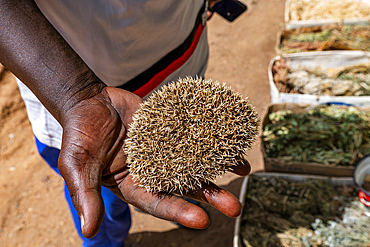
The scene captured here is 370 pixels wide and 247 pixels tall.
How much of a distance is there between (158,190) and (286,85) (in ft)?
13.8

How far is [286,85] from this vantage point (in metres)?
5.63

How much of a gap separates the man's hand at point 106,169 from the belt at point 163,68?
0.40 meters

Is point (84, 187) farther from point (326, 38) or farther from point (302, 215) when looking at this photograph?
point (326, 38)

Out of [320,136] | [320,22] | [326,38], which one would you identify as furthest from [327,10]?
[320,136]

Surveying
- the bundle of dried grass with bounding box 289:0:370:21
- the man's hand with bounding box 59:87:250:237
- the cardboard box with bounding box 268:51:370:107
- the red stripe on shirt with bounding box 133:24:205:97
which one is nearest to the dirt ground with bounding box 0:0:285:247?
the bundle of dried grass with bounding box 289:0:370:21

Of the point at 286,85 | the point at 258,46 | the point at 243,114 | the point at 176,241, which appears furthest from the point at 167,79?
the point at 258,46

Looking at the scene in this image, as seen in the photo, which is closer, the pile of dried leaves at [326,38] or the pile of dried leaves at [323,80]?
the pile of dried leaves at [323,80]

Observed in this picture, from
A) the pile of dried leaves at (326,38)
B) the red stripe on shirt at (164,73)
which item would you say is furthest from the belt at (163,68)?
the pile of dried leaves at (326,38)

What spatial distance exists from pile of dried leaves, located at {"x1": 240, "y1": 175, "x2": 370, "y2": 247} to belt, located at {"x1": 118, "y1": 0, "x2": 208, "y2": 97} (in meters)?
2.36

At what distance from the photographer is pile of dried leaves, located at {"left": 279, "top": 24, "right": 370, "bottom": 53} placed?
248 inches

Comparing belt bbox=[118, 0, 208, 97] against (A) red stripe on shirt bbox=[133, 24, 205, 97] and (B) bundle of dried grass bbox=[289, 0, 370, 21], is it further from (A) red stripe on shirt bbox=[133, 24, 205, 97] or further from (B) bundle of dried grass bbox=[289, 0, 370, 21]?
(B) bundle of dried grass bbox=[289, 0, 370, 21]

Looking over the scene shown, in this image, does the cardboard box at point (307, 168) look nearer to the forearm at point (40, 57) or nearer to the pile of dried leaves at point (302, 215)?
the pile of dried leaves at point (302, 215)

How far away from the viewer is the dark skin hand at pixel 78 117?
6.77 ft

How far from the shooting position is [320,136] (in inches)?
182
